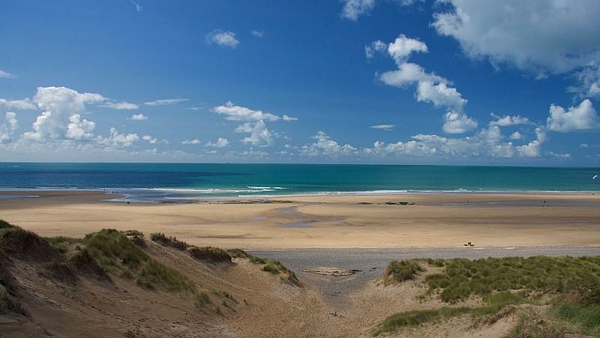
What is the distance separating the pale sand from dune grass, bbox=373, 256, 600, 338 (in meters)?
11.1

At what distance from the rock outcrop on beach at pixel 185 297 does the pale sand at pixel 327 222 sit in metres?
10.7

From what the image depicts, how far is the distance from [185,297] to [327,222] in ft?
105

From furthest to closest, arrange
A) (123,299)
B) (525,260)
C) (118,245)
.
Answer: (525,260)
(118,245)
(123,299)

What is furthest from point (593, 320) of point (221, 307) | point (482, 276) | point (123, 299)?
point (123, 299)

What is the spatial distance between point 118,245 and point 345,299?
887 centimetres

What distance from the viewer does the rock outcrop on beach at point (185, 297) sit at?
9.66m

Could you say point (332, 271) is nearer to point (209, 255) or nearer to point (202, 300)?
point (209, 255)

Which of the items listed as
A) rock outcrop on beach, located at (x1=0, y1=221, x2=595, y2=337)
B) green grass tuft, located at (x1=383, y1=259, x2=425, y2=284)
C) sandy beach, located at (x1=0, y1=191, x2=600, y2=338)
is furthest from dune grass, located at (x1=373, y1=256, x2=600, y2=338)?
sandy beach, located at (x1=0, y1=191, x2=600, y2=338)

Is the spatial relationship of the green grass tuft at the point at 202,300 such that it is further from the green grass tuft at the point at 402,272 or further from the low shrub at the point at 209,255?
the green grass tuft at the point at 402,272

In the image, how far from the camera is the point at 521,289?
15.9 m

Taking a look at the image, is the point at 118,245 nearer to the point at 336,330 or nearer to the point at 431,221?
the point at 336,330

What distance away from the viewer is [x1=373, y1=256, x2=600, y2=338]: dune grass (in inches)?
359

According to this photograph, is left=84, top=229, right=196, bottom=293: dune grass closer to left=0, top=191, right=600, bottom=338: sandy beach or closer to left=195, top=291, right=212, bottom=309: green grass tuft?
left=195, top=291, right=212, bottom=309: green grass tuft

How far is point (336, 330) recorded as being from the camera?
13867 millimetres
